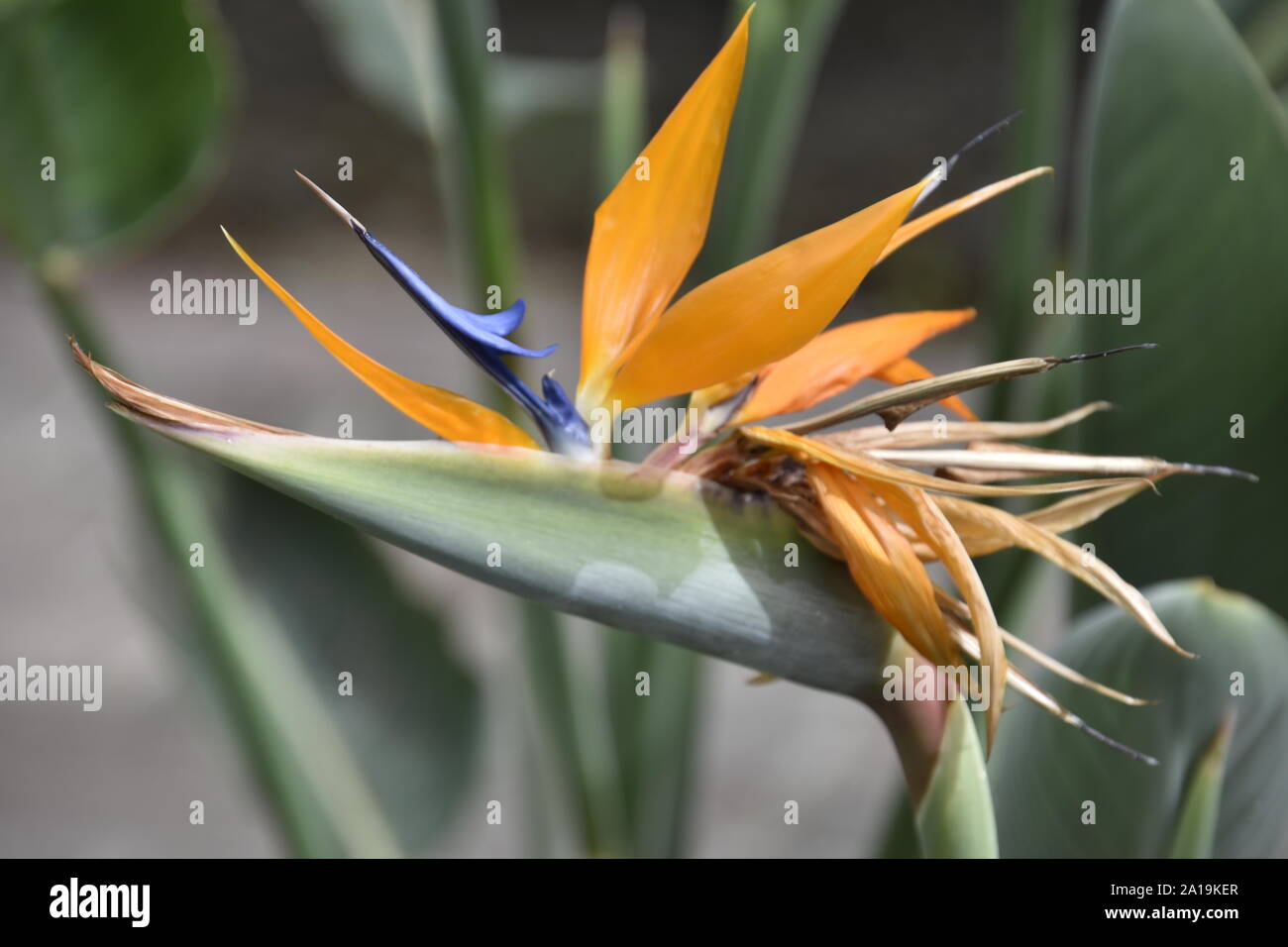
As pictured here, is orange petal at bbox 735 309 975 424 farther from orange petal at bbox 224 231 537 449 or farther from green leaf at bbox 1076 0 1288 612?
green leaf at bbox 1076 0 1288 612

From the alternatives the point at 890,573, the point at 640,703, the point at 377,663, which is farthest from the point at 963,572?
the point at 377,663

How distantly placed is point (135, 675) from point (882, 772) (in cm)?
122

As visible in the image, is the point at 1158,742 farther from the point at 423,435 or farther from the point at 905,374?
the point at 423,435

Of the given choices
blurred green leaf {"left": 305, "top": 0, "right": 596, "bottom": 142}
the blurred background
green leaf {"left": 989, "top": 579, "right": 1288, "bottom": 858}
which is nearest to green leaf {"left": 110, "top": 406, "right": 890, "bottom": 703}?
green leaf {"left": 989, "top": 579, "right": 1288, "bottom": 858}

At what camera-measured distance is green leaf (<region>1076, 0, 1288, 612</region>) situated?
430mm

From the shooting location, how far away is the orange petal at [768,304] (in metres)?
0.25

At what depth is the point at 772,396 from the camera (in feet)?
0.99

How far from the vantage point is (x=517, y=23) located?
11.5 ft

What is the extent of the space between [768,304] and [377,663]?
674 millimetres

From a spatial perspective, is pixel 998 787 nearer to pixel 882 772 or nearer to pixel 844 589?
pixel 844 589

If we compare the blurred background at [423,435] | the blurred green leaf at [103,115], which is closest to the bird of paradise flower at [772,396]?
the blurred background at [423,435]

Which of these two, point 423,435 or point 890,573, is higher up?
point 423,435

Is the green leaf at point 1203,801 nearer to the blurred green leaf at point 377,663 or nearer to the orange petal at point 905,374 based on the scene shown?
the orange petal at point 905,374

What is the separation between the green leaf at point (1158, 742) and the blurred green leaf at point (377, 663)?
1.69 feet
